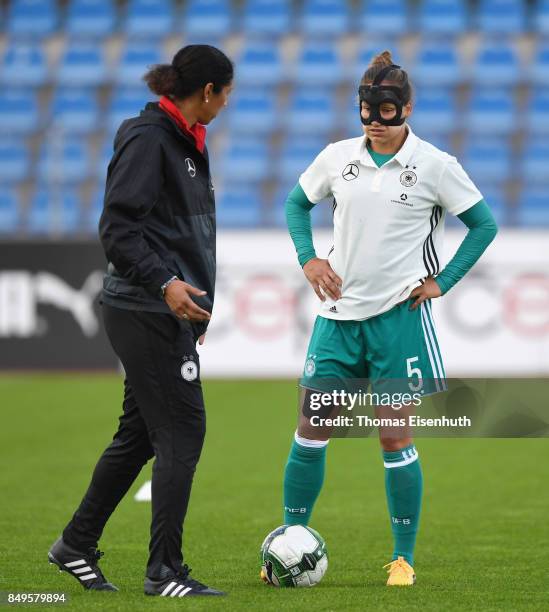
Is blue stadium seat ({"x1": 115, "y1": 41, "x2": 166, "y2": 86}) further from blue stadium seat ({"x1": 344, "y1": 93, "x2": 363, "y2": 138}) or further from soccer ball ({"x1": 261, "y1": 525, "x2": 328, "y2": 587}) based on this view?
soccer ball ({"x1": 261, "y1": 525, "x2": 328, "y2": 587})

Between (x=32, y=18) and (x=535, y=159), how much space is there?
9.73 meters

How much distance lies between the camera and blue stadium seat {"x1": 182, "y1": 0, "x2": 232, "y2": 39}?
22188mm

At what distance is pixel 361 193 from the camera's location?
4.92 m

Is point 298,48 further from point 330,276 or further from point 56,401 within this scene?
point 330,276

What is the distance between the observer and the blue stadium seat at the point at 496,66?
20688 mm

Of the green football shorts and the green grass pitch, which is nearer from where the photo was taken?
the green grass pitch

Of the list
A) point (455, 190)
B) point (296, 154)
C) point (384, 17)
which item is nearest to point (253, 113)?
point (296, 154)

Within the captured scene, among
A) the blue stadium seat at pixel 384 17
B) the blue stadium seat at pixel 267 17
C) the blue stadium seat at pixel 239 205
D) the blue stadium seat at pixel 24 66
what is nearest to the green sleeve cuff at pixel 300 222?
the blue stadium seat at pixel 239 205

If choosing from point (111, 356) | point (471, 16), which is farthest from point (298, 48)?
point (111, 356)

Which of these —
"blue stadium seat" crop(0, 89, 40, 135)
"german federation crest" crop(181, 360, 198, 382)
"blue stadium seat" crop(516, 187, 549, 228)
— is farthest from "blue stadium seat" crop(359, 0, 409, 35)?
"german federation crest" crop(181, 360, 198, 382)

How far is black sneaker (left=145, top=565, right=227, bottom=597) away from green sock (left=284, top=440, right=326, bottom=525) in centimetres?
61

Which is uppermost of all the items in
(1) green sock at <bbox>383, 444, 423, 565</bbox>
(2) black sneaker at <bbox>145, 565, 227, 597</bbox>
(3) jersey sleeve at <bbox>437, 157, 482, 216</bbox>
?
(3) jersey sleeve at <bbox>437, 157, 482, 216</bbox>

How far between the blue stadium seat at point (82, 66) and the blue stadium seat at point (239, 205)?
376 centimetres

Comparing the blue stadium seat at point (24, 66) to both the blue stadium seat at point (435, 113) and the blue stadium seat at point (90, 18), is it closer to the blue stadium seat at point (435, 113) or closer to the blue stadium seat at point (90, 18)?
the blue stadium seat at point (90, 18)
